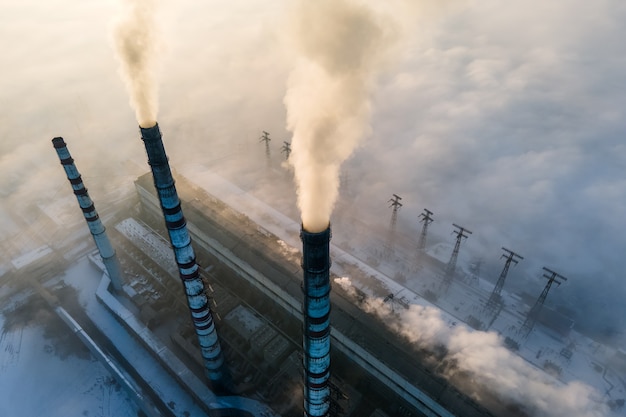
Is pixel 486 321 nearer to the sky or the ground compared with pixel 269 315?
nearer to the ground

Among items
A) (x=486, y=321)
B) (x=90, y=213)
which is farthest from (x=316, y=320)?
(x=486, y=321)

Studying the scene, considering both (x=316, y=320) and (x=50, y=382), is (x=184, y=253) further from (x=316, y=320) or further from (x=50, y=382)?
(x=50, y=382)

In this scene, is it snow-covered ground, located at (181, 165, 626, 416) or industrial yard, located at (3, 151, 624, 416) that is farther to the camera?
snow-covered ground, located at (181, 165, 626, 416)

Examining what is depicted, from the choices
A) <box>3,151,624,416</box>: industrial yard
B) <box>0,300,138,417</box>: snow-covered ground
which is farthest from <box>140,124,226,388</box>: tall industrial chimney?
<box>0,300,138,417</box>: snow-covered ground

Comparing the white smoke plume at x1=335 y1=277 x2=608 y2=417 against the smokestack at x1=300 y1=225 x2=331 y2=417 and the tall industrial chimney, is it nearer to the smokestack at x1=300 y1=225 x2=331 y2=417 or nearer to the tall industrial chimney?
the smokestack at x1=300 y1=225 x2=331 y2=417

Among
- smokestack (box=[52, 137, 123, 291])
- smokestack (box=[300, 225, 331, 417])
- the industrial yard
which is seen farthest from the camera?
smokestack (box=[52, 137, 123, 291])

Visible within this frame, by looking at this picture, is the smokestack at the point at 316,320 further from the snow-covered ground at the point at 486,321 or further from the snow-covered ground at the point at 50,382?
the snow-covered ground at the point at 50,382
